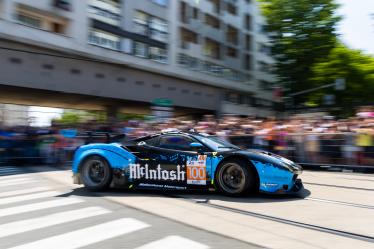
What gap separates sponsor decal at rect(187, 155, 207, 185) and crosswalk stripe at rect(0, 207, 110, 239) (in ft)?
6.40

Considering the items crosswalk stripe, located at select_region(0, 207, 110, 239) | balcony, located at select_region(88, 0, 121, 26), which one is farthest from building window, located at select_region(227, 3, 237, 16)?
crosswalk stripe, located at select_region(0, 207, 110, 239)

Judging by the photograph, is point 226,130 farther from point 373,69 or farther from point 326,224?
point 373,69

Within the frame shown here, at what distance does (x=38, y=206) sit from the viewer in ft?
23.5

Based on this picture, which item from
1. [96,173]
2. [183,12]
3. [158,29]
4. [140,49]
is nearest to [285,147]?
[96,173]

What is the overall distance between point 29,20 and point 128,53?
25.2ft

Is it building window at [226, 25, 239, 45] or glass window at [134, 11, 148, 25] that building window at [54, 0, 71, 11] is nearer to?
glass window at [134, 11, 148, 25]

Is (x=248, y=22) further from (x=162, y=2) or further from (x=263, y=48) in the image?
(x=162, y=2)

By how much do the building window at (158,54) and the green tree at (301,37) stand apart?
43.7ft

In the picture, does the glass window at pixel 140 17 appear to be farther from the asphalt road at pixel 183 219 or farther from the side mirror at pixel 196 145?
the side mirror at pixel 196 145

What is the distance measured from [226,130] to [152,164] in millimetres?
8220

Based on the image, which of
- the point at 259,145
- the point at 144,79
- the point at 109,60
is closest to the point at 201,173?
the point at 259,145

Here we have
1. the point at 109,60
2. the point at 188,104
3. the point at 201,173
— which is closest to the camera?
the point at 201,173

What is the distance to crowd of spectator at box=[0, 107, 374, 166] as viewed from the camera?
12859 mm

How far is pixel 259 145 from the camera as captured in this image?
1488 cm
